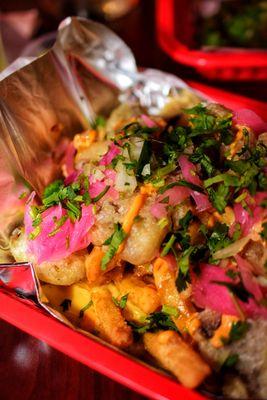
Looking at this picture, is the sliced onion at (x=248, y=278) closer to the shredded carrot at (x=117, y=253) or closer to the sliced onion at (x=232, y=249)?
the sliced onion at (x=232, y=249)

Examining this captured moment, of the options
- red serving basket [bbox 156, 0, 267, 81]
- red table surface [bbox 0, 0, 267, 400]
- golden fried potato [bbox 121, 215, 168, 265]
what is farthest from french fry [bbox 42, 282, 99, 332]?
red serving basket [bbox 156, 0, 267, 81]

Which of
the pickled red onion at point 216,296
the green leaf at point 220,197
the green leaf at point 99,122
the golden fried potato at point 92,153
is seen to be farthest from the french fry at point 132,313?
the green leaf at point 99,122

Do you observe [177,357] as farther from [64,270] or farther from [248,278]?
[64,270]

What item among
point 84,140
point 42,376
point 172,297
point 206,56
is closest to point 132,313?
point 172,297

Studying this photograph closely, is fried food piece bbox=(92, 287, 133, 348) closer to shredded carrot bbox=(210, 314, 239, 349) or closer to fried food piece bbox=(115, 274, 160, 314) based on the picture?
fried food piece bbox=(115, 274, 160, 314)

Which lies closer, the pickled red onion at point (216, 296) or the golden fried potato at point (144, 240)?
the pickled red onion at point (216, 296)
